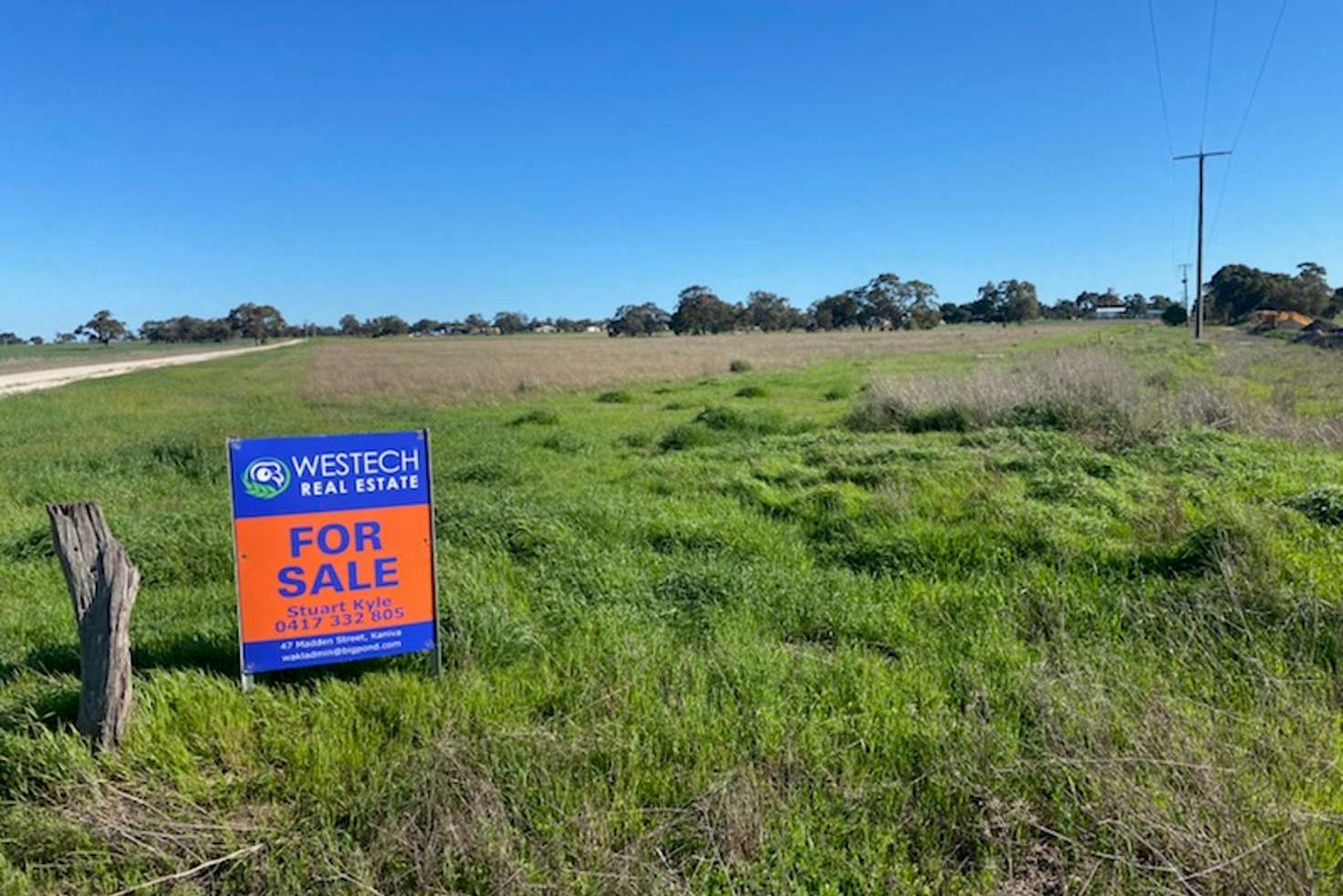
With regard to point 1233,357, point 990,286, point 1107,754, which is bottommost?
point 1107,754

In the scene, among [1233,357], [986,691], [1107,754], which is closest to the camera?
[1107,754]

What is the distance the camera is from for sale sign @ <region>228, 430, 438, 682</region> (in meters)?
3.49

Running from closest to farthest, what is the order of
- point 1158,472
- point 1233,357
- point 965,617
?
1. point 965,617
2. point 1158,472
3. point 1233,357

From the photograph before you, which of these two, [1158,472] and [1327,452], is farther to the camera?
[1327,452]

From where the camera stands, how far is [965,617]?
4.61 metres

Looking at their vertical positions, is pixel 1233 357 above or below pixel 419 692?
above

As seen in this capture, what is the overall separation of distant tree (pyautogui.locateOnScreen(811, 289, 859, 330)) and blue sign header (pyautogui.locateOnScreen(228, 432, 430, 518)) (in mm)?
144016

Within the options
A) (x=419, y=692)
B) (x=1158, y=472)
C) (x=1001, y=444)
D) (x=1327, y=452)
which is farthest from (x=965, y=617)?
(x=1327, y=452)

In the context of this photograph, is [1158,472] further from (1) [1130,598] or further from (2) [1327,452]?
→ (1) [1130,598]

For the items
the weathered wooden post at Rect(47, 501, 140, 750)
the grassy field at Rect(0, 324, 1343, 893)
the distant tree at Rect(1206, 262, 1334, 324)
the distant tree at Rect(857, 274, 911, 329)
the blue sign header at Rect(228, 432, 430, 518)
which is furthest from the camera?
the distant tree at Rect(857, 274, 911, 329)

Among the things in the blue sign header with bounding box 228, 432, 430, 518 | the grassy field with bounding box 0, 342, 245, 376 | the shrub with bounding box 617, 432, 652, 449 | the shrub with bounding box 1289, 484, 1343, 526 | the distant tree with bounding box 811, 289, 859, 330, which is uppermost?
the distant tree with bounding box 811, 289, 859, 330

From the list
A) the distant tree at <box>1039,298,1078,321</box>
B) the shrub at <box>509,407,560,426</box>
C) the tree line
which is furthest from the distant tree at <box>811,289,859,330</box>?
the shrub at <box>509,407,560,426</box>

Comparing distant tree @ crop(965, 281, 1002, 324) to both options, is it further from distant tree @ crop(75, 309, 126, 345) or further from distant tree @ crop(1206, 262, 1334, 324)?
distant tree @ crop(75, 309, 126, 345)

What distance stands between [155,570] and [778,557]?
472 cm
